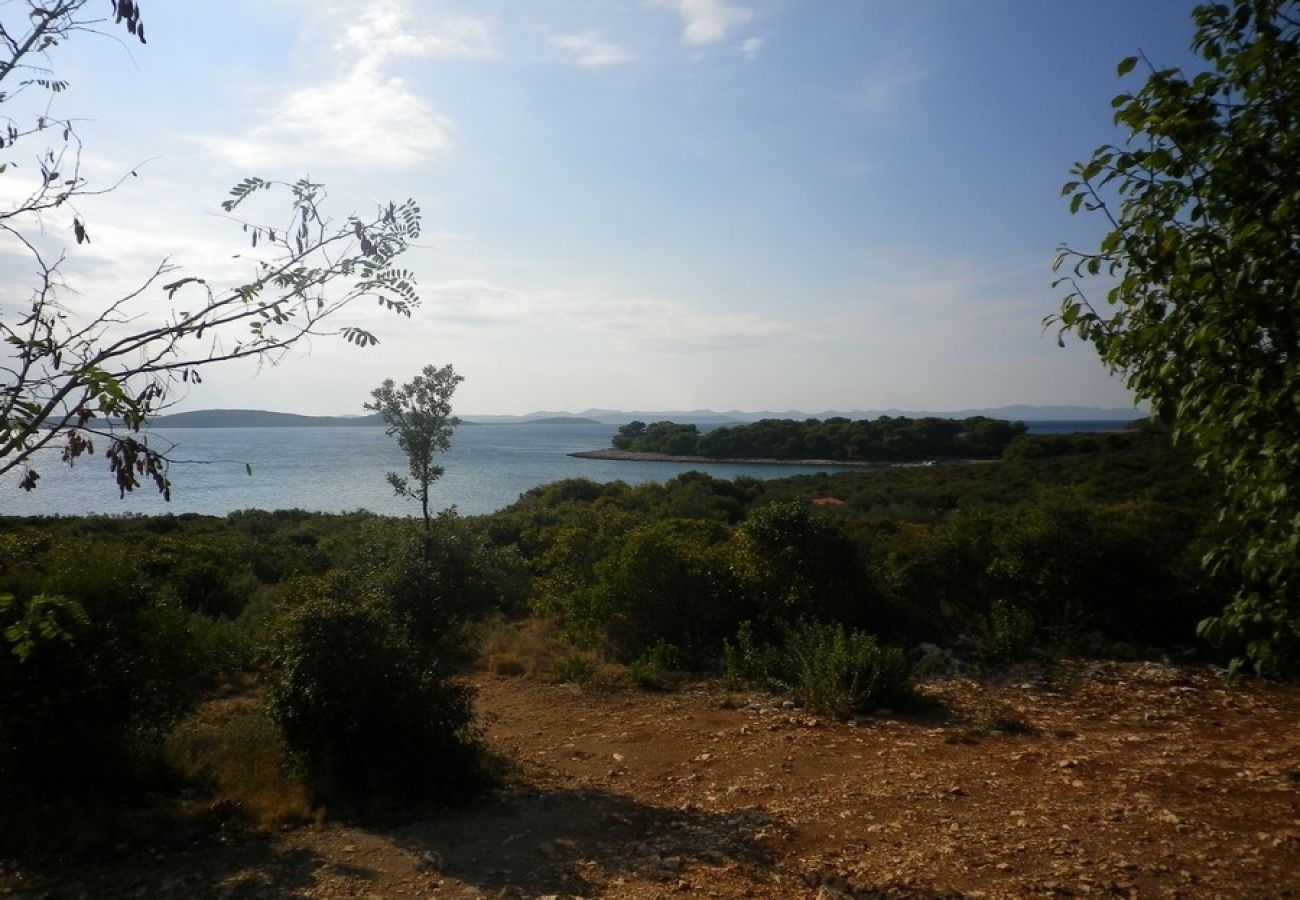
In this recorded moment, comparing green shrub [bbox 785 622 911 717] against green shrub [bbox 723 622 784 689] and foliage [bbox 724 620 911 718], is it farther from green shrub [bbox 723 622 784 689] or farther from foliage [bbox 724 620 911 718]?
green shrub [bbox 723 622 784 689]

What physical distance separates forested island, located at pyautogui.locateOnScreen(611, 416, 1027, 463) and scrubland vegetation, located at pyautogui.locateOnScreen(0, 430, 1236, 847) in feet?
154

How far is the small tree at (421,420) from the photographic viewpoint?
41.2 feet

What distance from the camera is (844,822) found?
5555 millimetres

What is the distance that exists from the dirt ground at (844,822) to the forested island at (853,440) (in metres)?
52.0

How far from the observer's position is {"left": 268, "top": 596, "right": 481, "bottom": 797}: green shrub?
6.23 m

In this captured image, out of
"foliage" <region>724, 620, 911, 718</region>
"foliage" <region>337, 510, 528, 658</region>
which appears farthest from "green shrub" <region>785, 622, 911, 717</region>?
"foliage" <region>337, 510, 528, 658</region>

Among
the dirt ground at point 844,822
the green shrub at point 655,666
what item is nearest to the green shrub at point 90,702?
the dirt ground at point 844,822

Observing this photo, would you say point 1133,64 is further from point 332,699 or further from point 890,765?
point 332,699

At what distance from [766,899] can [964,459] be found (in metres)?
57.2

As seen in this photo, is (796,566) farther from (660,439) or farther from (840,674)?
(660,439)

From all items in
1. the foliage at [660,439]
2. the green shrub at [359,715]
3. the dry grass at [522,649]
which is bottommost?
the dry grass at [522,649]

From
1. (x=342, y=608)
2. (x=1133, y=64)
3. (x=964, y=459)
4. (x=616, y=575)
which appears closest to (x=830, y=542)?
(x=616, y=575)

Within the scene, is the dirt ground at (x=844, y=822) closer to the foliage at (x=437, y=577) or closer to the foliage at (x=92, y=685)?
the foliage at (x=92, y=685)

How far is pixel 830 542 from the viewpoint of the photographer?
11547 millimetres
